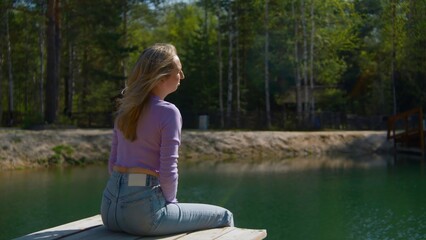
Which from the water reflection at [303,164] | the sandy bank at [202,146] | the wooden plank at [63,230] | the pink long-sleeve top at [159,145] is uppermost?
the pink long-sleeve top at [159,145]

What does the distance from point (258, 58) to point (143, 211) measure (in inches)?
1240

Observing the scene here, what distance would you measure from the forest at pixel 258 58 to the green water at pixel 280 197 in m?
11.3

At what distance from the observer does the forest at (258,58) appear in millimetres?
29031

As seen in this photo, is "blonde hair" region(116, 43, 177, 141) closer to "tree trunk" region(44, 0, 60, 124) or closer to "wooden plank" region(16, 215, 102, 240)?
"wooden plank" region(16, 215, 102, 240)

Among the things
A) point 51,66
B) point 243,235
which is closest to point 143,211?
point 243,235

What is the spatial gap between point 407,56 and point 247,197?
20833 millimetres

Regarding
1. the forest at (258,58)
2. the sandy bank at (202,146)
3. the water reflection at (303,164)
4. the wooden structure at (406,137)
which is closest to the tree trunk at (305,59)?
the forest at (258,58)

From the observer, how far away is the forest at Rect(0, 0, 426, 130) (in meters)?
29.0

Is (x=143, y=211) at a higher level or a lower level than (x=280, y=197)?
higher

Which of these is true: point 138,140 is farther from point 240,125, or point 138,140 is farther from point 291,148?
point 240,125

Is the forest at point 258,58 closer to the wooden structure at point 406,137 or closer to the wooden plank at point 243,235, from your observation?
the wooden structure at point 406,137

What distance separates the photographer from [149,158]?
3.24 meters

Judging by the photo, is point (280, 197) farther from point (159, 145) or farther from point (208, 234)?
point (159, 145)

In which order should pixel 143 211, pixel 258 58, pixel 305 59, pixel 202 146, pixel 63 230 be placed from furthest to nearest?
pixel 258 58
pixel 305 59
pixel 202 146
pixel 63 230
pixel 143 211
